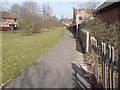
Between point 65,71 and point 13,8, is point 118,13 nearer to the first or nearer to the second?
point 65,71

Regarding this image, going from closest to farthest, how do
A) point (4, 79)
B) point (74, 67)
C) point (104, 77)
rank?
1. point (104, 77)
2. point (4, 79)
3. point (74, 67)

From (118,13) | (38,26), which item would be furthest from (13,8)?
(118,13)

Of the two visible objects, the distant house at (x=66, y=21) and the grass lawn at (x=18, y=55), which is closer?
the grass lawn at (x=18, y=55)

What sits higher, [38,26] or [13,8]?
[13,8]

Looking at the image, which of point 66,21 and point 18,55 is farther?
point 66,21

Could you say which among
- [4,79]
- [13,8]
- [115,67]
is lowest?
[4,79]

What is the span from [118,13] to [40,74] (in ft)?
31.4

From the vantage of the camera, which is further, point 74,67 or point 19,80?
point 74,67

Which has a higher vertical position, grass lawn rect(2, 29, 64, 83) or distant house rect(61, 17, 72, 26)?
distant house rect(61, 17, 72, 26)

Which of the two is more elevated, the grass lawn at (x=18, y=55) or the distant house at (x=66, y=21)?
the distant house at (x=66, y=21)

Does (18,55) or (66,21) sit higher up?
(66,21)

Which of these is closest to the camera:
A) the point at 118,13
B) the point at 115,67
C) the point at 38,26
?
the point at 115,67

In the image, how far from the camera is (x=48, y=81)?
7.86 meters

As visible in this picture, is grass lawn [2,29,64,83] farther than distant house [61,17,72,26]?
No
